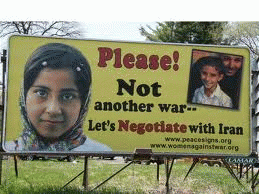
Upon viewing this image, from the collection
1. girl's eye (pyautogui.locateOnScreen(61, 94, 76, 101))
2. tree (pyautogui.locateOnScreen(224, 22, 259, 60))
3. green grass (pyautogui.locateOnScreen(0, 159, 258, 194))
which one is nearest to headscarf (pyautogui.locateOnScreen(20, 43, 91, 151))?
girl's eye (pyautogui.locateOnScreen(61, 94, 76, 101))

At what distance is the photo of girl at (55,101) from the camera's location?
7316mm

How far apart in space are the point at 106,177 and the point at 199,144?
2571mm

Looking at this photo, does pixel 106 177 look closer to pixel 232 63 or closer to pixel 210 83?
pixel 210 83

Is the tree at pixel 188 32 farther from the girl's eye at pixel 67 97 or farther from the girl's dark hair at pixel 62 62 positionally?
the girl's eye at pixel 67 97

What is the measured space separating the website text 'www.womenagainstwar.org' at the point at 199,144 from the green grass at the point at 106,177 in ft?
4.78

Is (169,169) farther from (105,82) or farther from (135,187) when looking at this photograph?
(105,82)

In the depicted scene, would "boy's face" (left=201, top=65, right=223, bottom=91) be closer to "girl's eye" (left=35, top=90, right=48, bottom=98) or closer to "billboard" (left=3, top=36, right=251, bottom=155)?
"billboard" (left=3, top=36, right=251, bottom=155)

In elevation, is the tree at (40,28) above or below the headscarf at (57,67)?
above

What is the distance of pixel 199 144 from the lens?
7707 millimetres

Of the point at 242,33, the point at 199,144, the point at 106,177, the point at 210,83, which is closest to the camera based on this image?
the point at 199,144

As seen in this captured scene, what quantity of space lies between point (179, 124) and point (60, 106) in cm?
227

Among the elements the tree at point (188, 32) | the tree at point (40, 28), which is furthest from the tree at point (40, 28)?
the tree at point (188, 32)

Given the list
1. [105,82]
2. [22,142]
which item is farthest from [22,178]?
[105,82]

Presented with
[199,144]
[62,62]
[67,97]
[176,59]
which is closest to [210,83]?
[176,59]
